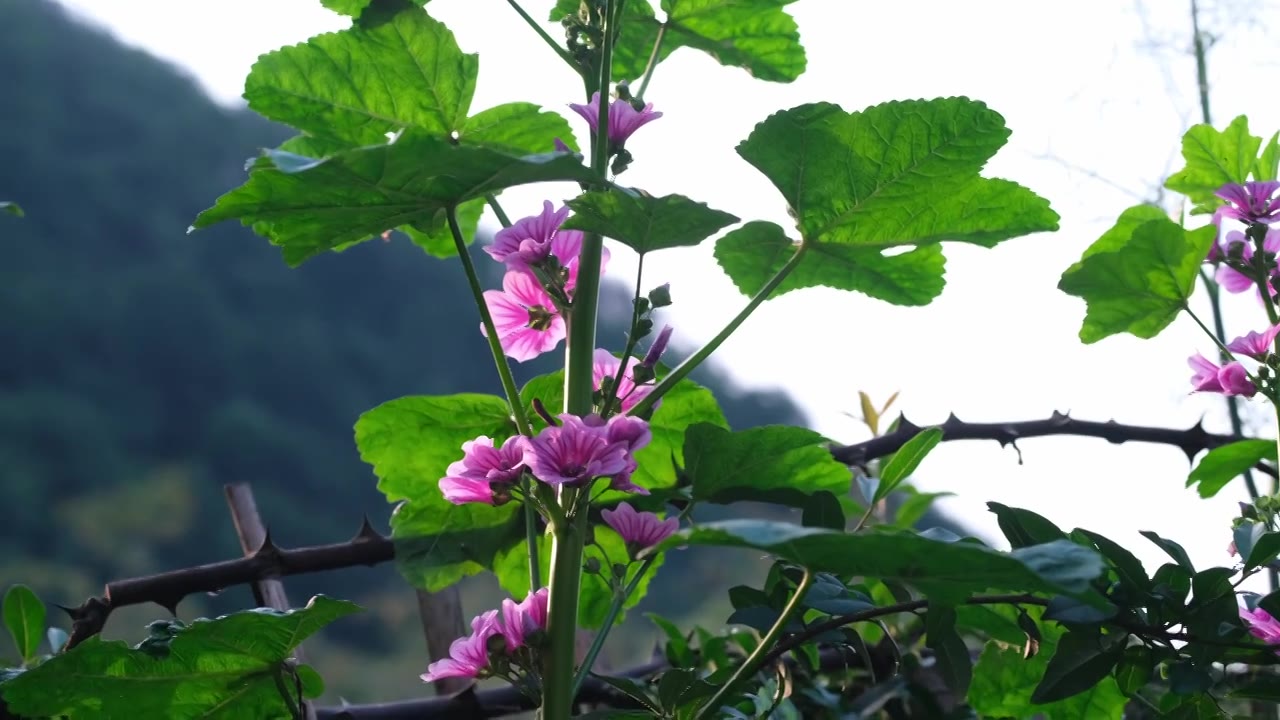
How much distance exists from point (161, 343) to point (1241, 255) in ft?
25.9

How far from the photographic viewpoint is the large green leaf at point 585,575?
696 mm

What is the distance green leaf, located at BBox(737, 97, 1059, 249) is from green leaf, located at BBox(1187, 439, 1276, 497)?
1.03ft

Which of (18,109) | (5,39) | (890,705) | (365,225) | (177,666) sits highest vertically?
(5,39)

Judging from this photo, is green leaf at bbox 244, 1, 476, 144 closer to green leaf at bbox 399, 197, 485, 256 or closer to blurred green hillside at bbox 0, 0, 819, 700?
green leaf at bbox 399, 197, 485, 256

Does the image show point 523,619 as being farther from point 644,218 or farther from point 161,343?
point 161,343

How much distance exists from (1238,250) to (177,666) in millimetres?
785

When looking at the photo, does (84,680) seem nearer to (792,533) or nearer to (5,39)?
(792,533)

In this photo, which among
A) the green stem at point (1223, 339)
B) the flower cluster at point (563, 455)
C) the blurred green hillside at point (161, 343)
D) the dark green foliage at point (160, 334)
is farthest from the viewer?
the dark green foliage at point (160, 334)

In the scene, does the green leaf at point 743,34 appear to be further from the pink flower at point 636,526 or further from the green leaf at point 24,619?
the green leaf at point 24,619

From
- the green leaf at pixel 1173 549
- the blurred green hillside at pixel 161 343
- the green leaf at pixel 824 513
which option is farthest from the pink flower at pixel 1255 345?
the blurred green hillside at pixel 161 343

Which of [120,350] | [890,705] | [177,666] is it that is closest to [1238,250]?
[890,705]

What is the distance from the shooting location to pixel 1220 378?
72 centimetres

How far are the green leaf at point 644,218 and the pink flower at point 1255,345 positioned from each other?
Answer: 17.0 inches

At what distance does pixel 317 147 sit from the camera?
0.66 metres
